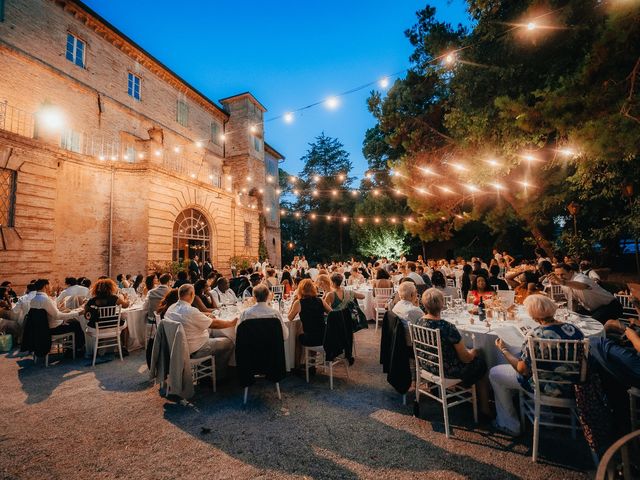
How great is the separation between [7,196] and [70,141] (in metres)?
4.14

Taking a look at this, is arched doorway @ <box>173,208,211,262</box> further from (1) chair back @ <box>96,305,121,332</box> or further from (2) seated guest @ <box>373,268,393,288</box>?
(2) seated guest @ <box>373,268,393,288</box>

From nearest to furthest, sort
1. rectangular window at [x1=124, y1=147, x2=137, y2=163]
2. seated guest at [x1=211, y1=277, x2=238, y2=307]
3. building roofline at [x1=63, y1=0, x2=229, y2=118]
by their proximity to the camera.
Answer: seated guest at [x1=211, y1=277, x2=238, y2=307] < building roofline at [x1=63, y1=0, x2=229, y2=118] < rectangular window at [x1=124, y1=147, x2=137, y2=163]

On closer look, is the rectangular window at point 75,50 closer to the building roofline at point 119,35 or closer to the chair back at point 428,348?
the building roofline at point 119,35

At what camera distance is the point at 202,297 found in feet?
16.7

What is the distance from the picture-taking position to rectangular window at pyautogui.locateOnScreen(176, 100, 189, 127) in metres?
16.7

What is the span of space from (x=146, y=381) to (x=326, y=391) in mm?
2703

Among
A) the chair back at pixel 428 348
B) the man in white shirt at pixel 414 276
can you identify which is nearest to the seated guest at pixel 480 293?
the man in white shirt at pixel 414 276

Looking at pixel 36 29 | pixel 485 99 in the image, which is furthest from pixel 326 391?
pixel 36 29

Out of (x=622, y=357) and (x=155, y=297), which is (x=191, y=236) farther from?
Result: (x=622, y=357)

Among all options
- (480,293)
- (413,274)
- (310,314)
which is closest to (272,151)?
(413,274)

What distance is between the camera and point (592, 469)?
2305 mm

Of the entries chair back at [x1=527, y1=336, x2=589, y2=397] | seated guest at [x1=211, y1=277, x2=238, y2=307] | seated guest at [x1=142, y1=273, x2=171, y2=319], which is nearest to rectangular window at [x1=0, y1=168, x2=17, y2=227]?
seated guest at [x1=142, y1=273, x2=171, y2=319]

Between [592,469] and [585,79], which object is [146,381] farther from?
[585,79]

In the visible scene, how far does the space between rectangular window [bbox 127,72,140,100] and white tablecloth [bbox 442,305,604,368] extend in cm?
1685
